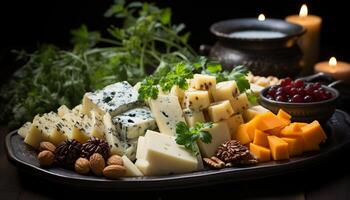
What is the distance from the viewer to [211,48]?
2643mm

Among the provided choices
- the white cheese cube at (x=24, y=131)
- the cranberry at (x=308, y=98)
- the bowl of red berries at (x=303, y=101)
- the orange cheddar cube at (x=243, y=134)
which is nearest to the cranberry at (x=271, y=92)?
the bowl of red berries at (x=303, y=101)

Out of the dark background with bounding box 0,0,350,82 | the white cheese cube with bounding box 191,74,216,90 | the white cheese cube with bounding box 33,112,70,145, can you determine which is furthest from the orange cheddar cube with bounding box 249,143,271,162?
the dark background with bounding box 0,0,350,82

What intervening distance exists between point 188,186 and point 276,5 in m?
1.70

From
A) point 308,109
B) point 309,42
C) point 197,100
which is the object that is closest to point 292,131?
point 308,109

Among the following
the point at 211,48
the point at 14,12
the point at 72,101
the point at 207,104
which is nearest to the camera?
the point at 207,104

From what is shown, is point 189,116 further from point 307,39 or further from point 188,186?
point 307,39

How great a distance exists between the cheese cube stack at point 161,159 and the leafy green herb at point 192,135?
0.02 meters

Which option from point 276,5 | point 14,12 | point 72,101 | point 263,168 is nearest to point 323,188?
point 263,168

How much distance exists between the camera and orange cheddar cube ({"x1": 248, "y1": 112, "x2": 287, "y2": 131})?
181cm

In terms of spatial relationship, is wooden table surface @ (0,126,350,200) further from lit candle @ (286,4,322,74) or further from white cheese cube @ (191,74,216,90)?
lit candle @ (286,4,322,74)

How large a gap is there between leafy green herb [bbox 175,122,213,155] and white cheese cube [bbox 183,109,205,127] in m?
0.05

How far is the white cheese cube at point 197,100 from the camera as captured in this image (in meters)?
1.82

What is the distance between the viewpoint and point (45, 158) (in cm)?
175

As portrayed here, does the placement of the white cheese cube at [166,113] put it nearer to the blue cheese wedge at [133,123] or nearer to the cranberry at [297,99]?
the blue cheese wedge at [133,123]
